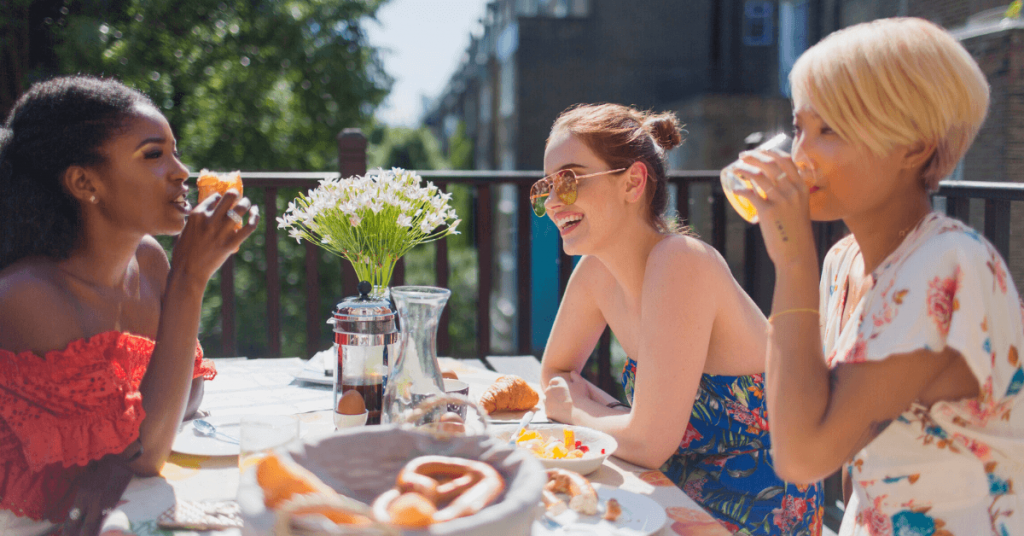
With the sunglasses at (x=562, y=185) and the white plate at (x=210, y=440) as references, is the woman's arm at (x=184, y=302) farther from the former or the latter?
the sunglasses at (x=562, y=185)

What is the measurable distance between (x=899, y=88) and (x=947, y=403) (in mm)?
468

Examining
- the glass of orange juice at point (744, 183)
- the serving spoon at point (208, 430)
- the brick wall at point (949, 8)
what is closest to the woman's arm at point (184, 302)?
the serving spoon at point (208, 430)

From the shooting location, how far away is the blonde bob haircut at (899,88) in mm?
1019

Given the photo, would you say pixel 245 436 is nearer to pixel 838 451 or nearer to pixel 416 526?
pixel 416 526

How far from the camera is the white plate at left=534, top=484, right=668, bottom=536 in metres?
1.02

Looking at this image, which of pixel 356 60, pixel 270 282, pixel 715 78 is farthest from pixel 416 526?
pixel 715 78

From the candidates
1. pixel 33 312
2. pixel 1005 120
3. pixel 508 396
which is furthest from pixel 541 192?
pixel 1005 120

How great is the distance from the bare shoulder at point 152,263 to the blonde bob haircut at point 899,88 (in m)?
1.45

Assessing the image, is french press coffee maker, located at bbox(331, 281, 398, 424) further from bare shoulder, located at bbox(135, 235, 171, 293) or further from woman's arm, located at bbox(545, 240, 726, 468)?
bare shoulder, located at bbox(135, 235, 171, 293)

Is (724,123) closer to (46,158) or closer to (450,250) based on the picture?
(46,158)

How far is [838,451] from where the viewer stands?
3.49ft

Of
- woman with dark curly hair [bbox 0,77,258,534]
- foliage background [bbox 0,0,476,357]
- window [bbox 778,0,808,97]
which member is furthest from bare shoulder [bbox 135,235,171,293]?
window [bbox 778,0,808,97]

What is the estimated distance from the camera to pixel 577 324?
6.53ft

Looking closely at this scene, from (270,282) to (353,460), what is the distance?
3.06 meters
